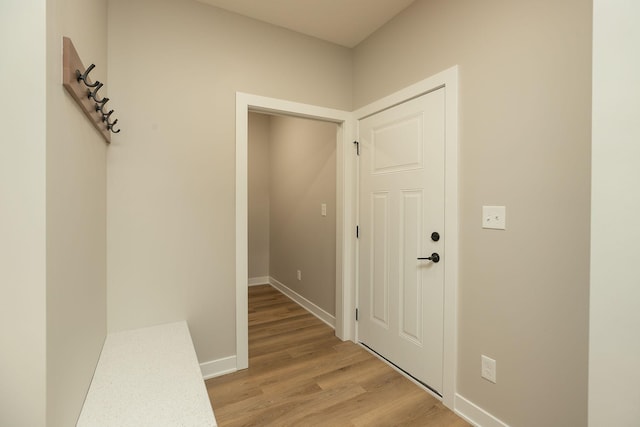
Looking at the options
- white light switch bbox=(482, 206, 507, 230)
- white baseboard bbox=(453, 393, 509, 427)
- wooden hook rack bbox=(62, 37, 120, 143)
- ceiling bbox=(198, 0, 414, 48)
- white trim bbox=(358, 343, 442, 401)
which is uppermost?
ceiling bbox=(198, 0, 414, 48)

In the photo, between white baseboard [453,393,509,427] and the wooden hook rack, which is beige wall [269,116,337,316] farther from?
the wooden hook rack

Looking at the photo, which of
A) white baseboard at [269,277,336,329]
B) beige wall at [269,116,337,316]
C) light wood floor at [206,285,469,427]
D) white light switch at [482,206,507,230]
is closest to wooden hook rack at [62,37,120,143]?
light wood floor at [206,285,469,427]

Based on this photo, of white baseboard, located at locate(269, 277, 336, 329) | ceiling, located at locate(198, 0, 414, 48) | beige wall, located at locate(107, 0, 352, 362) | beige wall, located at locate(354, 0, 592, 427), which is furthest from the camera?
white baseboard, located at locate(269, 277, 336, 329)

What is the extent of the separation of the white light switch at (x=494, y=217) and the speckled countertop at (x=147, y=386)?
1609mm

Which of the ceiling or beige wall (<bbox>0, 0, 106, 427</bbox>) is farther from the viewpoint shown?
the ceiling

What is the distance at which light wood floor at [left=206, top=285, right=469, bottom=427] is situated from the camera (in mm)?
1719

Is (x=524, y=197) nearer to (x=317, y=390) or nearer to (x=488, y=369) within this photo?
(x=488, y=369)

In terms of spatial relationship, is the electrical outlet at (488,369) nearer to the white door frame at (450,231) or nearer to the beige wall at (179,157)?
the white door frame at (450,231)

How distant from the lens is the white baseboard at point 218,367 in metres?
2.12

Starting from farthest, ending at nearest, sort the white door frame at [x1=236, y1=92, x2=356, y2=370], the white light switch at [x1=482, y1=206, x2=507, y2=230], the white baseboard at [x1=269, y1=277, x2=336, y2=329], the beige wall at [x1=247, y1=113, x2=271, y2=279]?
the beige wall at [x1=247, y1=113, x2=271, y2=279] → the white baseboard at [x1=269, y1=277, x2=336, y2=329] → the white door frame at [x1=236, y1=92, x2=356, y2=370] → the white light switch at [x1=482, y1=206, x2=507, y2=230]

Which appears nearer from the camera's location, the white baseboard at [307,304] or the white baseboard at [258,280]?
the white baseboard at [307,304]

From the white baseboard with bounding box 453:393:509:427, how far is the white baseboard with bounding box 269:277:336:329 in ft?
4.51
